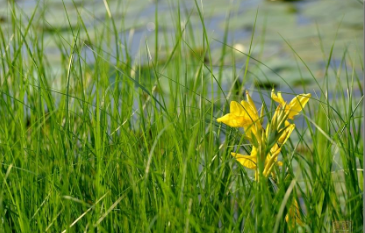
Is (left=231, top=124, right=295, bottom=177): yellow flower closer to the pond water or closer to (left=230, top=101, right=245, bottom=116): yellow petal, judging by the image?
(left=230, top=101, right=245, bottom=116): yellow petal

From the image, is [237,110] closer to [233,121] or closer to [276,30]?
[233,121]

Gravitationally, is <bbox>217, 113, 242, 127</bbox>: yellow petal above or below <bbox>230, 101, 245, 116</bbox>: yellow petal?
below

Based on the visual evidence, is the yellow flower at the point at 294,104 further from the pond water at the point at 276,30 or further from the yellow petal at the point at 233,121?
the pond water at the point at 276,30

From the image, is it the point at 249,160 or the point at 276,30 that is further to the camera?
the point at 276,30

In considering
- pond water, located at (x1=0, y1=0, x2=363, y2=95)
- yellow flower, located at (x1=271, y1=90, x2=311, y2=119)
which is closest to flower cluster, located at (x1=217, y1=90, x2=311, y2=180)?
yellow flower, located at (x1=271, y1=90, x2=311, y2=119)

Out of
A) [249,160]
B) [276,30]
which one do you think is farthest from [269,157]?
[276,30]

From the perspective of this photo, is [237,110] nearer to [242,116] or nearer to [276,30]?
[242,116]

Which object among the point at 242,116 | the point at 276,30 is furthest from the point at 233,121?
the point at 276,30

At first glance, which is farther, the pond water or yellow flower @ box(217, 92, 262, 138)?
the pond water

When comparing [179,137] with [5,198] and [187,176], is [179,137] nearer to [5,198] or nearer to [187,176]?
[187,176]

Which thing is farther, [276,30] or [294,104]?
[276,30]

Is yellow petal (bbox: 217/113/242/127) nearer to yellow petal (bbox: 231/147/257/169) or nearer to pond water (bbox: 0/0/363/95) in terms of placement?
yellow petal (bbox: 231/147/257/169)

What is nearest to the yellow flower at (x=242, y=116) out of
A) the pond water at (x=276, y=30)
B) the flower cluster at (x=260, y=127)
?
the flower cluster at (x=260, y=127)

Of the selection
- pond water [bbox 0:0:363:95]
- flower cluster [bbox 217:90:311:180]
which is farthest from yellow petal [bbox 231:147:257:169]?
pond water [bbox 0:0:363:95]
